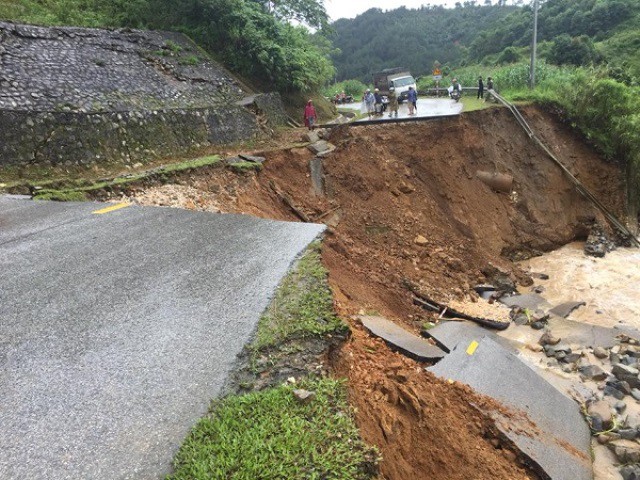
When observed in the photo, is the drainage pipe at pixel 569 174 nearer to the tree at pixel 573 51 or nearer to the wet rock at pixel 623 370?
the wet rock at pixel 623 370

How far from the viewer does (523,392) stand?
614 centimetres

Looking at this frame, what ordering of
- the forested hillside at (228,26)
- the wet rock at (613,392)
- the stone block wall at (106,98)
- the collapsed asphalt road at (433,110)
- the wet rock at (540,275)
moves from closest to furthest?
the wet rock at (613,392) → the stone block wall at (106,98) → the wet rock at (540,275) → the forested hillside at (228,26) → the collapsed asphalt road at (433,110)

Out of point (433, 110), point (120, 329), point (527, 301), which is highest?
point (433, 110)

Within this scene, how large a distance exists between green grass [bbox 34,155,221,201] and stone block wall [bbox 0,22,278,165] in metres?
1.26

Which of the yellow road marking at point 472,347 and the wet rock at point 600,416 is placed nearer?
the wet rock at point 600,416

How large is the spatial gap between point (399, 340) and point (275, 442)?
3415mm

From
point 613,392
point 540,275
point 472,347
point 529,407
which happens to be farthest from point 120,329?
point 540,275

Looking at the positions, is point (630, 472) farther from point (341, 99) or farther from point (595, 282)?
point (341, 99)

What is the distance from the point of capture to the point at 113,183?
28.9 ft

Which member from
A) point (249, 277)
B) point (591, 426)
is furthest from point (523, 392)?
point (249, 277)

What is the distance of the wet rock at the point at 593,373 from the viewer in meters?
8.20

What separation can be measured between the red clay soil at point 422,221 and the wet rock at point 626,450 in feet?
8.61

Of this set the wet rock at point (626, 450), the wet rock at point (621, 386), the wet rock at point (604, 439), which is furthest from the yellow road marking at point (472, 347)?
the wet rock at point (621, 386)

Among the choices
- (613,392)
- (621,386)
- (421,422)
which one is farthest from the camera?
(621,386)
